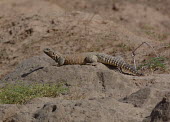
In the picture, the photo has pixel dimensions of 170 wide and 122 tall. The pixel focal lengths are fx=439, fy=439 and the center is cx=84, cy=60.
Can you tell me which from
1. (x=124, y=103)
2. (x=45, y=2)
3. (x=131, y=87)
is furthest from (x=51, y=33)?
(x=124, y=103)

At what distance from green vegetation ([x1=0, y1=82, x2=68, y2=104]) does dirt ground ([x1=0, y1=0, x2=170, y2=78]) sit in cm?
399

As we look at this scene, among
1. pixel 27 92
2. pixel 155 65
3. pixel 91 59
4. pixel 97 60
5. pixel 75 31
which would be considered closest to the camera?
pixel 27 92

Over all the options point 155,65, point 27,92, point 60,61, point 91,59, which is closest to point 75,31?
point 60,61

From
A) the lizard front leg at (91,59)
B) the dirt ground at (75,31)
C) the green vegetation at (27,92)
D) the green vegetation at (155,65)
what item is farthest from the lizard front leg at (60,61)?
the dirt ground at (75,31)

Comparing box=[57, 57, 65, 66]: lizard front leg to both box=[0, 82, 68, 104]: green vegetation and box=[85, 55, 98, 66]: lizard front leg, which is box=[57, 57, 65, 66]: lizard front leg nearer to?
box=[85, 55, 98, 66]: lizard front leg

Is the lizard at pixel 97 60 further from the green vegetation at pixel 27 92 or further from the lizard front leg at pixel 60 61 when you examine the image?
the green vegetation at pixel 27 92

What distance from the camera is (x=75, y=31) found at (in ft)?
54.6

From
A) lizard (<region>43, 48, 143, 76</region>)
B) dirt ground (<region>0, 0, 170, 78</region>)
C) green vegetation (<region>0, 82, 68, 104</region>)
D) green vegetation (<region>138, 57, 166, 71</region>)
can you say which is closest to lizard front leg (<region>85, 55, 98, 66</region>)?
lizard (<region>43, 48, 143, 76</region>)

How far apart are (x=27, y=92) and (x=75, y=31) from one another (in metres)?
7.88

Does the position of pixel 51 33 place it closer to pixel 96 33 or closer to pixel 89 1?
pixel 96 33

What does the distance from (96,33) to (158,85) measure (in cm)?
770

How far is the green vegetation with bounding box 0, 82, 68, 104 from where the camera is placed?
8.73m

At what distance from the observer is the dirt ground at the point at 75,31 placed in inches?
596

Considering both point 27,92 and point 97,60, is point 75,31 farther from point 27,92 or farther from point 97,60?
point 27,92
